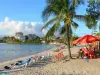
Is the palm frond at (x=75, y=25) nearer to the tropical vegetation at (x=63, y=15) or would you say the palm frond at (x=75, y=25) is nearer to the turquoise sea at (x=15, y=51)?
the tropical vegetation at (x=63, y=15)

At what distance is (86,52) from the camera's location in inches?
779

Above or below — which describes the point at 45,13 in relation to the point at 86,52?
above

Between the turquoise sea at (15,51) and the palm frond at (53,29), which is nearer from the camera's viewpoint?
the palm frond at (53,29)

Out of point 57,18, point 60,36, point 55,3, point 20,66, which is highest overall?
point 55,3

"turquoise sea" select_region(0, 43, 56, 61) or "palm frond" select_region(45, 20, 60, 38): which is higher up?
"palm frond" select_region(45, 20, 60, 38)

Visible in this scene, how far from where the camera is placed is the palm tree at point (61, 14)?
62.8ft

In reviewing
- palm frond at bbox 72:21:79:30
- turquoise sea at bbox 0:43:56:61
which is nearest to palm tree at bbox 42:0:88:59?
palm frond at bbox 72:21:79:30

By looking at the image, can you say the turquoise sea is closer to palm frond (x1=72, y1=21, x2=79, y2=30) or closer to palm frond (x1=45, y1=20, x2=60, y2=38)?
palm frond (x1=45, y1=20, x2=60, y2=38)

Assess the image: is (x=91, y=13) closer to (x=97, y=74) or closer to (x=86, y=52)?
(x=86, y=52)

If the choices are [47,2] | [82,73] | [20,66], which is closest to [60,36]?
[47,2]

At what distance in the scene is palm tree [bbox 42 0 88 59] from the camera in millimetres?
19141

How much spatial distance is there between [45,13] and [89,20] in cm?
378

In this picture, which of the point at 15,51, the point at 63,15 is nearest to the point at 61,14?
the point at 63,15

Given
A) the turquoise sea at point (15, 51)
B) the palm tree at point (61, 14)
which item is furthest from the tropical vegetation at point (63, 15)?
the turquoise sea at point (15, 51)
